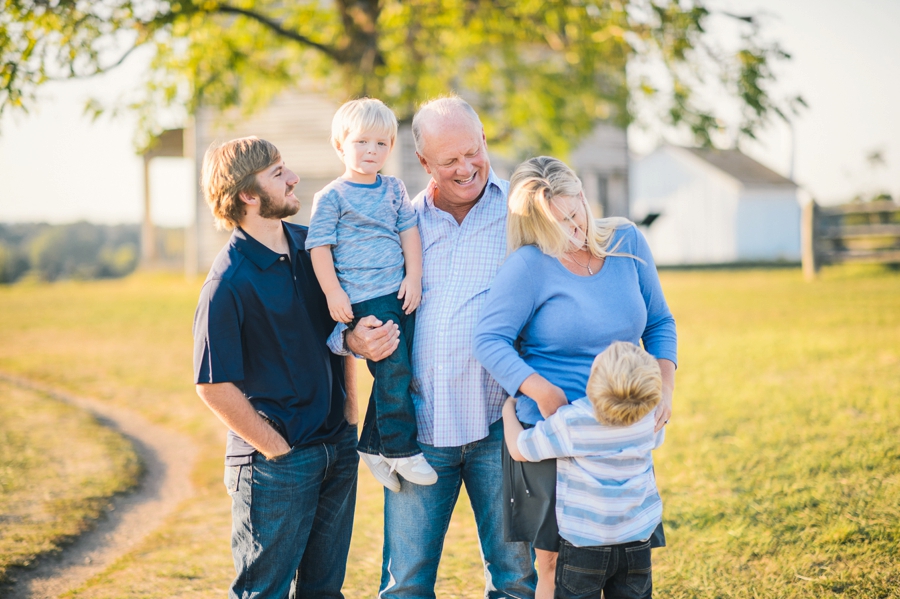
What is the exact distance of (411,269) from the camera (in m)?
2.59

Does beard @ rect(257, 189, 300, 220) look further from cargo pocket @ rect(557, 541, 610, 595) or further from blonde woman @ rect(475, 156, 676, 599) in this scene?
cargo pocket @ rect(557, 541, 610, 595)

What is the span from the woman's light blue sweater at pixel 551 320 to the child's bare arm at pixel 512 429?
27 mm

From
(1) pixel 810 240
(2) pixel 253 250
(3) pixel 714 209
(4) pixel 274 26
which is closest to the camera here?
(2) pixel 253 250

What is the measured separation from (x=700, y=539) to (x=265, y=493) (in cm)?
258

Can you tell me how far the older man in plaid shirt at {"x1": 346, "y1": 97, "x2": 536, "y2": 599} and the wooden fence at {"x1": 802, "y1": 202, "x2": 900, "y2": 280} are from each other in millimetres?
15432

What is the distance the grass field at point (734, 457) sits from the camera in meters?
3.66

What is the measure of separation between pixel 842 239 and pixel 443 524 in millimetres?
16891

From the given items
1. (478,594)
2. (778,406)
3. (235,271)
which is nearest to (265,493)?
(235,271)

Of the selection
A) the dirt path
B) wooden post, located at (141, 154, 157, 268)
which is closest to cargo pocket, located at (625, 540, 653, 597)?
the dirt path

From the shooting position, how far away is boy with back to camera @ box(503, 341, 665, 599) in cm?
216

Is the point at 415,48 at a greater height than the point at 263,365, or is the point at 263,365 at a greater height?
the point at 415,48

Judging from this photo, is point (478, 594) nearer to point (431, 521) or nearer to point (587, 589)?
point (431, 521)

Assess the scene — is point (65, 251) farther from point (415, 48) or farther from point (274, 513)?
point (274, 513)

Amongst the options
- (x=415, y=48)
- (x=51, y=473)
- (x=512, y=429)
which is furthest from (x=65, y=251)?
(x=512, y=429)
